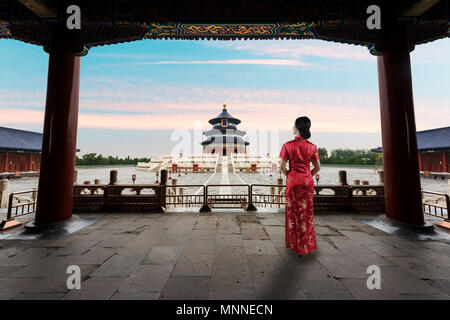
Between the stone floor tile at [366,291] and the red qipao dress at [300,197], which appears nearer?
the stone floor tile at [366,291]

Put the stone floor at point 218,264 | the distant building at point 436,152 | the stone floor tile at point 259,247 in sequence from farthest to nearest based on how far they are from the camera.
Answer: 1. the distant building at point 436,152
2. the stone floor tile at point 259,247
3. the stone floor at point 218,264

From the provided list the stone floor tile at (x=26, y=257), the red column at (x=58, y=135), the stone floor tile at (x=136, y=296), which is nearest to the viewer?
the stone floor tile at (x=136, y=296)

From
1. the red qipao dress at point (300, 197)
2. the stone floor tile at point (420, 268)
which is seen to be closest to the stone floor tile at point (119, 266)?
the red qipao dress at point (300, 197)

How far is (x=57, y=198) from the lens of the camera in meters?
3.88

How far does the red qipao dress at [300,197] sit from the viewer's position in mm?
2836

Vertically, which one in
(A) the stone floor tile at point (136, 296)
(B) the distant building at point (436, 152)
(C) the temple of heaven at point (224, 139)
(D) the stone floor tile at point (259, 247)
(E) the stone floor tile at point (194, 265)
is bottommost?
(A) the stone floor tile at point (136, 296)

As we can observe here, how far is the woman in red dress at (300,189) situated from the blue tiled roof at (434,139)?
2846 cm

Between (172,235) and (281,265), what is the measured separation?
7.19 feet

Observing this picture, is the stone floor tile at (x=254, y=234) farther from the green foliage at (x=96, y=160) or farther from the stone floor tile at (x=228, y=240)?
the green foliage at (x=96, y=160)

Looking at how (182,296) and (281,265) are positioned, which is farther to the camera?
(281,265)

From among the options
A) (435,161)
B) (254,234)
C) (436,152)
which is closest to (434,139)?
(436,152)

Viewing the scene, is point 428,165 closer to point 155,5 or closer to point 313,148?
point 313,148
